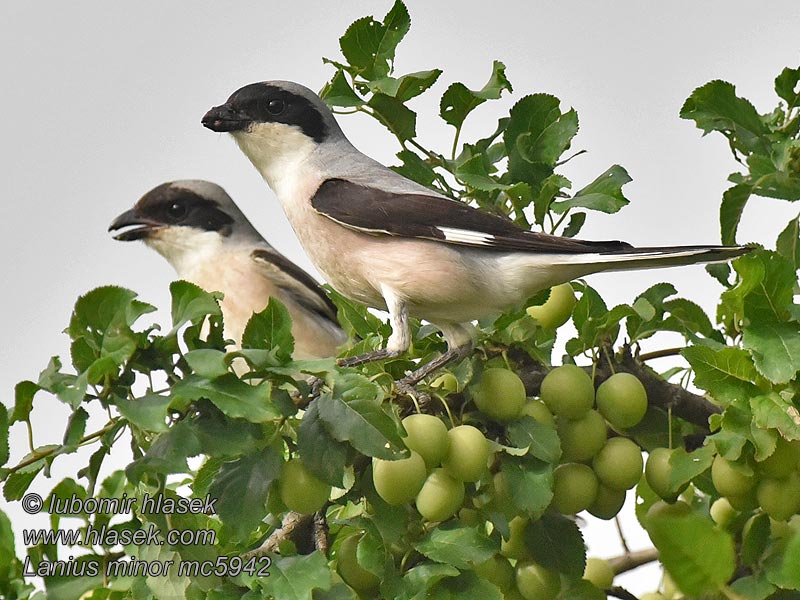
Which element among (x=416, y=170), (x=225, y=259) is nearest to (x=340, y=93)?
(x=416, y=170)

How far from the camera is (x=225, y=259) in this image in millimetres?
4926

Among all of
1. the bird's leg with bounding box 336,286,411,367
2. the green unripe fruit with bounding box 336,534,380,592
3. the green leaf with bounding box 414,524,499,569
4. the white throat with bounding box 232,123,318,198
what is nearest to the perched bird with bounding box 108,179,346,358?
the white throat with bounding box 232,123,318,198

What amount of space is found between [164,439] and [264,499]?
25 cm

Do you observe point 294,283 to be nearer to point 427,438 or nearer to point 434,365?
point 434,365

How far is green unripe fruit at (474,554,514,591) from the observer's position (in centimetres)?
241

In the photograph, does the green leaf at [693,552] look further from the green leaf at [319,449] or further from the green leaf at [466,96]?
the green leaf at [466,96]

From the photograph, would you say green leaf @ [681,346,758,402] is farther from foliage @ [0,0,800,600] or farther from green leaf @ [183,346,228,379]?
green leaf @ [183,346,228,379]

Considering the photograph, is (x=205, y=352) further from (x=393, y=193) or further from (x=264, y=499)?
(x=393, y=193)

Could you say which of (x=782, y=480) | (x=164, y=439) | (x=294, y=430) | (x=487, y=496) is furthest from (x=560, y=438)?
(x=164, y=439)

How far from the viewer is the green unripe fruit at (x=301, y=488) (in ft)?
7.07

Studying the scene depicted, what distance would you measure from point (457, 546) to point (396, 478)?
18 cm

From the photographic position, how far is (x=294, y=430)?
2.20m

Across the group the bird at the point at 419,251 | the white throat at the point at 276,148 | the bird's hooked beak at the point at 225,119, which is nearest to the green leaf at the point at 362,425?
the bird at the point at 419,251

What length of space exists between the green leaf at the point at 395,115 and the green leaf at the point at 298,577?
1.26 meters
